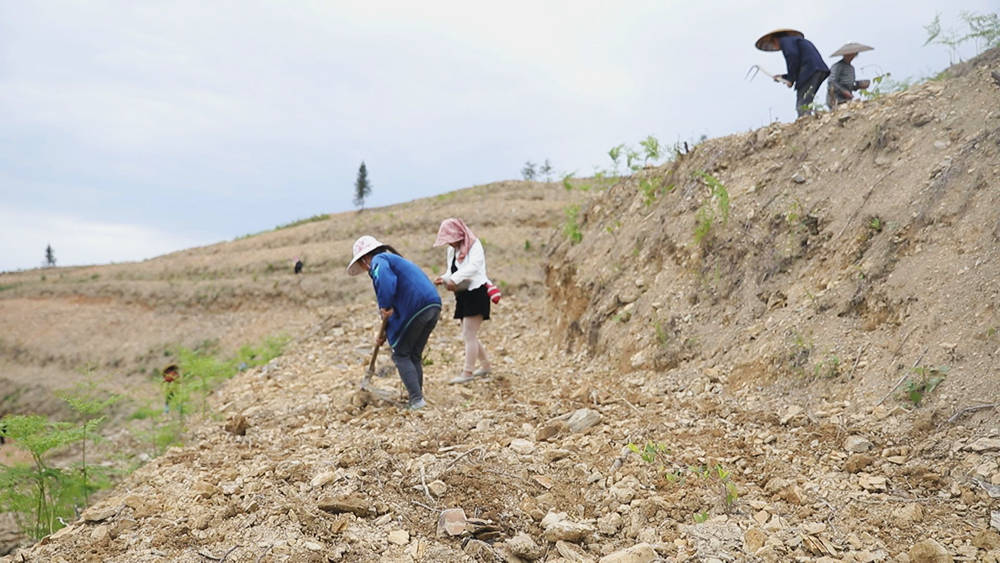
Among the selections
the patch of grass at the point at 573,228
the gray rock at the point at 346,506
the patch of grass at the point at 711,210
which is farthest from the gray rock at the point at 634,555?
Result: the patch of grass at the point at 573,228

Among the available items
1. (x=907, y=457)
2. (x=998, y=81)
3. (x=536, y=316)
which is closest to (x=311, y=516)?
(x=907, y=457)

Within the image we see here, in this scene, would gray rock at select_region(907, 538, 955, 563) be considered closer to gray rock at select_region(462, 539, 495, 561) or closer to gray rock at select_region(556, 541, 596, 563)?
gray rock at select_region(556, 541, 596, 563)

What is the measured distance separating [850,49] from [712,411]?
5.09 m

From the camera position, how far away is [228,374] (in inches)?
394

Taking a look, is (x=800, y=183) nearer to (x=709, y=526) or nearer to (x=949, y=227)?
Result: (x=949, y=227)

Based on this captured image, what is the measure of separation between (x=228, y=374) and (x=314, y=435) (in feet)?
19.8

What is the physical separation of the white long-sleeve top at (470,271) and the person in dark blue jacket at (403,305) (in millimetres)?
496

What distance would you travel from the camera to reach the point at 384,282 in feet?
16.5

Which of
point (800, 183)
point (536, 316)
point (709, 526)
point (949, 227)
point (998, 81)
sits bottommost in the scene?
point (709, 526)

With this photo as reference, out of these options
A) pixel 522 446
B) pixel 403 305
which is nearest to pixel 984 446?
pixel 522 446

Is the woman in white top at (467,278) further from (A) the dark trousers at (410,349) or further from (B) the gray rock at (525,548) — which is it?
(B) the gray rock at (525,548)

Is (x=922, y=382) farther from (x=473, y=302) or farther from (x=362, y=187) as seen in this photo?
(x=362, y=187)

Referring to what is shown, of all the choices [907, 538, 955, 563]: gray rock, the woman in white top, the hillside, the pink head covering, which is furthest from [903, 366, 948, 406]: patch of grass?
the pink head covering

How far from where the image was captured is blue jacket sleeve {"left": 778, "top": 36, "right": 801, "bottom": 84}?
721 cm
